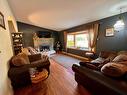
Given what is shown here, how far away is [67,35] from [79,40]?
134 cm

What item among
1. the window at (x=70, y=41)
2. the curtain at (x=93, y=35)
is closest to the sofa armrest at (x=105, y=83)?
the curtain at (x=93, y=35)

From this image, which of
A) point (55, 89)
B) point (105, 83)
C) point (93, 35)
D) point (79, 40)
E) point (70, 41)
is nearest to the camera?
point (105, 83)

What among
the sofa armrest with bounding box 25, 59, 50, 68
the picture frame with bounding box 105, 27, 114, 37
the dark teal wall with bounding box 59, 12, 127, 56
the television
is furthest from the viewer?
the television

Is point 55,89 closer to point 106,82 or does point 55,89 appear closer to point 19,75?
point 19,75

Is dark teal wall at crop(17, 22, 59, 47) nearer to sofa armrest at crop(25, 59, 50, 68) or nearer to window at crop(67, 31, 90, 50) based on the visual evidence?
window at crop(67, 31, 90, 50)

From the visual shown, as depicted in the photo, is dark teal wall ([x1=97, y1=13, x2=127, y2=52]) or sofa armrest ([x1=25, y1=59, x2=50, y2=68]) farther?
dark teal wall ([x1=97, y1=13, x2=127, y2=52])

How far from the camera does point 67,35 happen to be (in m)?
7.20

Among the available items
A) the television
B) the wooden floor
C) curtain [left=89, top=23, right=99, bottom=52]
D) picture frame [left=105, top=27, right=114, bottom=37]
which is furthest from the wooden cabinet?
the television

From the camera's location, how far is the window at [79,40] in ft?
18.0

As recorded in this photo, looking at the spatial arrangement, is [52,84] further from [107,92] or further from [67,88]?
[107,92]

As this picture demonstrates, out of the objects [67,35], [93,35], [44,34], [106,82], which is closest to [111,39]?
[93,35]

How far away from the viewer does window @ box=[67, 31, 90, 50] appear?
549cm

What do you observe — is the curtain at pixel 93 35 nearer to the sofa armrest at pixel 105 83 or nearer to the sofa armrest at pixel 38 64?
the sofa armrest at pixel 38 64

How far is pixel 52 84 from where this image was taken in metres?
2.59
